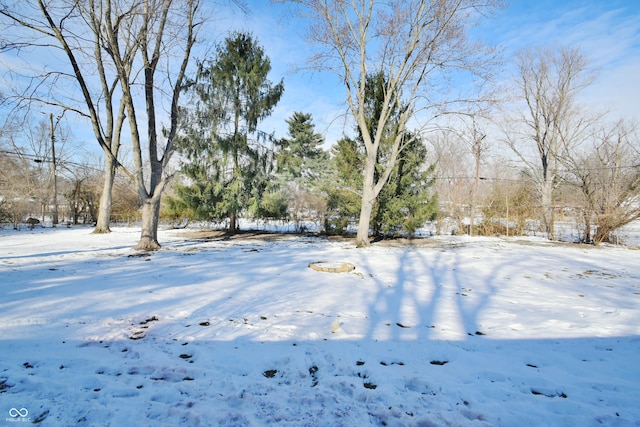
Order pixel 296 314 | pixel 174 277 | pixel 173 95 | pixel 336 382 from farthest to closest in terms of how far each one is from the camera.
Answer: pixel 173 95 < pixel 174 277 < pixel 296 314 < pixel 336 382

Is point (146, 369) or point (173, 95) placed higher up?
point (173, 95)

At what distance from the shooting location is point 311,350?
2.74 m

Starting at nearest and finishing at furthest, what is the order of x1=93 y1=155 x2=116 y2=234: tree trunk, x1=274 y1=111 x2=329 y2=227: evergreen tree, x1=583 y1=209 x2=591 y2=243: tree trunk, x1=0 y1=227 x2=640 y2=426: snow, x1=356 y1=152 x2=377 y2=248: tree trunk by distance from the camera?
x1=0 y1=227 x2=640 y2=426: snow
x1=356 y1=152 x2=377 y2=248: tree trunk
x1=583 y1=209 x2=591 y2=243: tree trunk
x1=93 y1=155 x2=116 y2=234: tree trunk
x1=274 y1=111 x2=329 y2=227: evergreen tree

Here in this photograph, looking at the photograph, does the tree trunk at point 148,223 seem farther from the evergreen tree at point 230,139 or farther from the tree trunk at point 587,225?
the tree trunk at point 587,225

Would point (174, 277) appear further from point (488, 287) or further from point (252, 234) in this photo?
point (252, 234)

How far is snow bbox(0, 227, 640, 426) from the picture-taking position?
72.3 inches

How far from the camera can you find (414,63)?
1062cm

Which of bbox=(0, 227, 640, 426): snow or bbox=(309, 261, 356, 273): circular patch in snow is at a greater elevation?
bbox=(309, 261, 356, 273): circular patch in snow

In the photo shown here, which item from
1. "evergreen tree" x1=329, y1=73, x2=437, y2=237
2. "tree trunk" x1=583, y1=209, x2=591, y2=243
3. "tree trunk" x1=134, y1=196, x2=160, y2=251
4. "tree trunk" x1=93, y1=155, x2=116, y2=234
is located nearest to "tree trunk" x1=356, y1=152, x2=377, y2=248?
"evergreen tree" x1=329, y1=73, x2=437, y2=237

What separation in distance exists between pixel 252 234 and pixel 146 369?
11893 mm

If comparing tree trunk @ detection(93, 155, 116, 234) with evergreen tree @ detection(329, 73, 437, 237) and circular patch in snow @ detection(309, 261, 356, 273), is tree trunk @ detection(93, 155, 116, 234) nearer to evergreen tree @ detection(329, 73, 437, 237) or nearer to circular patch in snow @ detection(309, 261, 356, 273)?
evergreen tree @ detection(329, 73, 437, 237)

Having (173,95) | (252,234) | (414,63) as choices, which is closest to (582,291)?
(414,63)

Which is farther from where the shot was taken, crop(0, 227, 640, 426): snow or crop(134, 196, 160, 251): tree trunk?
crop(134, 196, 160, 251): tree trunk

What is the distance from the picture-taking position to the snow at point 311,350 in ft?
6.02
